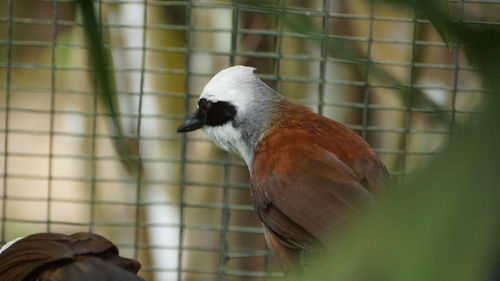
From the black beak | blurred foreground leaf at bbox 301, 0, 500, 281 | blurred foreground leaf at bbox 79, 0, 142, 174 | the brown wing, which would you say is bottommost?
the brown wing

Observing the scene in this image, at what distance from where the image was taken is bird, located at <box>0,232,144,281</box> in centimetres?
217

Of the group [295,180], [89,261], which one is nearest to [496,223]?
[89,261]

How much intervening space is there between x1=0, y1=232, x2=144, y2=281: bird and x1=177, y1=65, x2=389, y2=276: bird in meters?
0.49

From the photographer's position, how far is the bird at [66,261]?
2.17 metres

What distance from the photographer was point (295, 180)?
2711 millimetres

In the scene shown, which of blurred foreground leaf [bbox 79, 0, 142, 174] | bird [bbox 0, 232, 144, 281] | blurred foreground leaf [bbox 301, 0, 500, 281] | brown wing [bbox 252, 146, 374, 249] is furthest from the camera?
brown wing [bbox 252, 146, 374, 249]

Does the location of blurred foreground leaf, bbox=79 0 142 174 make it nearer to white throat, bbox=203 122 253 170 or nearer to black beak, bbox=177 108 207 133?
white throat, bbox=203 122 253 170

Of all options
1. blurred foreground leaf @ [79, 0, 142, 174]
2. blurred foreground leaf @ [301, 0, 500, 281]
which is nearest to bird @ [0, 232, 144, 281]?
blurred foreground leaf @ [79, 0, 142, 174]

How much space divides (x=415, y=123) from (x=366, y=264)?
4678 mm

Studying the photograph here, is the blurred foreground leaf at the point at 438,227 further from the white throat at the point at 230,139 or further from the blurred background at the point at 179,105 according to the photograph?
the blurred background at the point at 179,105

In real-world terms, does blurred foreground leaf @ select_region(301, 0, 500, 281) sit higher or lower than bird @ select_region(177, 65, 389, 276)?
higher

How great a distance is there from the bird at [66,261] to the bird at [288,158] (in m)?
0.49

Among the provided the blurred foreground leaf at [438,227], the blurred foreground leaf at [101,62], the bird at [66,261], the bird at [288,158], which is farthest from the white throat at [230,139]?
the blurred foreground leaf at [438,227]

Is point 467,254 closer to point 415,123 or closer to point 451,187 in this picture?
point 451,187
